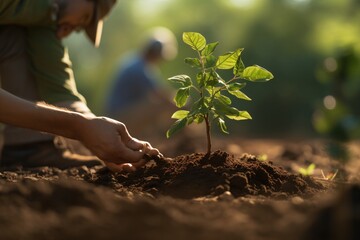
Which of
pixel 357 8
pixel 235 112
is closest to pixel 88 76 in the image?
pixel 357 8

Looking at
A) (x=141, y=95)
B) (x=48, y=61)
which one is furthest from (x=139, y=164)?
(x=141, y=95)

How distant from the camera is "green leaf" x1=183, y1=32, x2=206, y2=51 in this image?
3400mm

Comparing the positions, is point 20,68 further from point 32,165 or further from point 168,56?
point 168,56

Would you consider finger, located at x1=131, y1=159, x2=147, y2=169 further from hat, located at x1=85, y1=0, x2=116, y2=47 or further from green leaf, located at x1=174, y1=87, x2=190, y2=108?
hat, located at x1=85, y1=0, x2=116, y2=47

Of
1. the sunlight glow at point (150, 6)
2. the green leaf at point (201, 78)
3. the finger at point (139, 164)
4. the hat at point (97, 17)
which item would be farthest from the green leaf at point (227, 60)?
the sunlight glow at point (150, 6)

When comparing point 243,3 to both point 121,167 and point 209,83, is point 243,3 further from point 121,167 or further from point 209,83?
point 209,83

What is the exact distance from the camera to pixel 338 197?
202 cm

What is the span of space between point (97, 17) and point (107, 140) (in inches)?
69.6

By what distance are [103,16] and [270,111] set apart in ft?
47.5

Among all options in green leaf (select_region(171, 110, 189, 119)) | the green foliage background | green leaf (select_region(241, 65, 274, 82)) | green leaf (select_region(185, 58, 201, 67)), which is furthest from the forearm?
the green foliage background

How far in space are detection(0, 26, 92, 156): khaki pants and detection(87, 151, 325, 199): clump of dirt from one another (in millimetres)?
1215

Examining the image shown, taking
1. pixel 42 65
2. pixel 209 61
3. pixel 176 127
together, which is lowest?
pixel 42 65

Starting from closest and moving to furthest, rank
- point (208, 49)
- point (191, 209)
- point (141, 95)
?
point (191, 209) < point (208, 49) < point (141, 95)

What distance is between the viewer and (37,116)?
11.7ft
